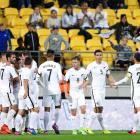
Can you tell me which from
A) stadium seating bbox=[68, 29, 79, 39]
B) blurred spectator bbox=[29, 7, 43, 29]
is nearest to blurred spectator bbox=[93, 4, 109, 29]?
stadium seating bbox=[68, 29, 79, 39]

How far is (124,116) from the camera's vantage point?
985 inches

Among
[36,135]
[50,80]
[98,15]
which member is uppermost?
[98,15]

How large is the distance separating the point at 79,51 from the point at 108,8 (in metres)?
4.96

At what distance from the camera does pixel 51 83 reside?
72.8 feet

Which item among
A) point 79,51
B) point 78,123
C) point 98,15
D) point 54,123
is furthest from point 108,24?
point 54,123

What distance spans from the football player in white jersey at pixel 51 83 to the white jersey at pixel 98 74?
90 cm

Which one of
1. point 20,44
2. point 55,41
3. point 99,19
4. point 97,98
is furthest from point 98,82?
point 99,19

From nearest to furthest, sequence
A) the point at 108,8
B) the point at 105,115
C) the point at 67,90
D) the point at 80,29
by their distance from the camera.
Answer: the point at 67,90 < the point at 105,115 < the point at 80,29 < the point at 108,8

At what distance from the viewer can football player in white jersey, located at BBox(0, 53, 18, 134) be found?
2208cm

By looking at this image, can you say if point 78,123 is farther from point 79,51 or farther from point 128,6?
point 128,6

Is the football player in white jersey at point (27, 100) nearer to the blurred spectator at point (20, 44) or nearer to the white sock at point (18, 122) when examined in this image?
the white sock at point (18, 122)

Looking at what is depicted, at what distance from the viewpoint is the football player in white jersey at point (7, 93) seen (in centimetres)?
2208

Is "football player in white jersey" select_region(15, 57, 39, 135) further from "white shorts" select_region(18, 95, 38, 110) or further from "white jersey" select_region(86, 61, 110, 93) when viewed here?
"white jersey" select_region(86, 61, 110, 93)

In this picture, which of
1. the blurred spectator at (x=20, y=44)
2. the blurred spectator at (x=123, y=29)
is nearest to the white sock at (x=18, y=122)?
the blurred spectator at (x=20, y=44)
